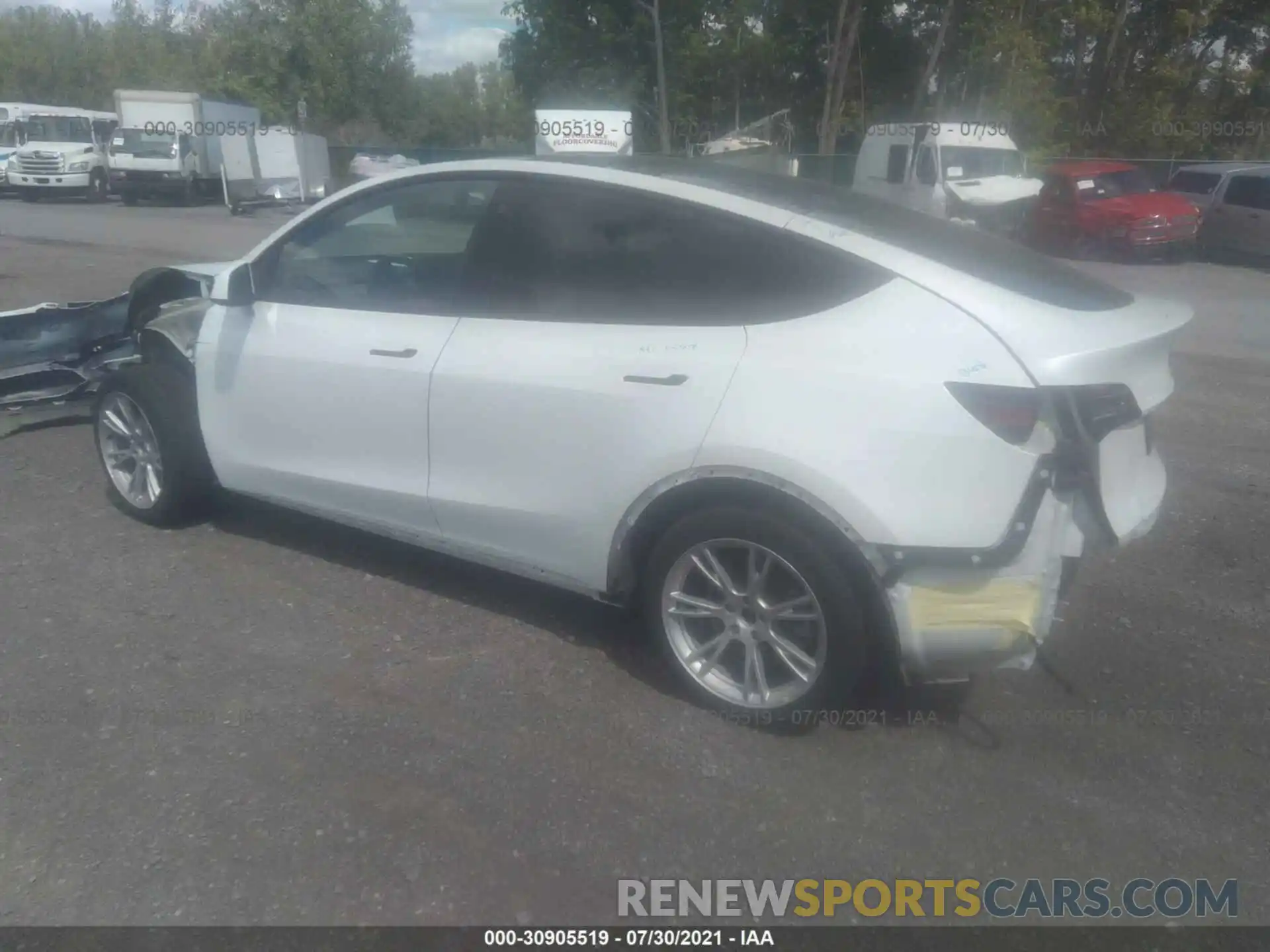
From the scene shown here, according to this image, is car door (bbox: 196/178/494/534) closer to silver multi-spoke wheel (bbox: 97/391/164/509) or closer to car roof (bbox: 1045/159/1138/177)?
silver multi-spoke wheel (bbox: 97/391/164/509)

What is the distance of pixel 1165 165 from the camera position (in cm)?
2631

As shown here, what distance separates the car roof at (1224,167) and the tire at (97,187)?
94.7ft

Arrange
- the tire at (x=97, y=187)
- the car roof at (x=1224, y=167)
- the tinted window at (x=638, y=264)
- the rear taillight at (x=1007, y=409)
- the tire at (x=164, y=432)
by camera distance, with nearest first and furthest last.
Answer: the rear taillight at (x=1007, y=409), the tinted window at (x=638, y=264), the tire at (x=164, y=432), the car roof at (x=1224, y=167), the tire at (x=97, y=187)

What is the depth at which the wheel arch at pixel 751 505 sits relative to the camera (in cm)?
331

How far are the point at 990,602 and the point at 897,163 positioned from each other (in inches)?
763

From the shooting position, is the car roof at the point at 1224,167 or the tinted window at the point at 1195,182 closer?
the car roof at the point at 1224,167

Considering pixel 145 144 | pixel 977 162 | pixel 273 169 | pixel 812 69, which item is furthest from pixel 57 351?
pixel 812 69

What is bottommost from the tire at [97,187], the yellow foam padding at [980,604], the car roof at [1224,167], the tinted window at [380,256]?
the tire at [97,187]

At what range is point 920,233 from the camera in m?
3.82

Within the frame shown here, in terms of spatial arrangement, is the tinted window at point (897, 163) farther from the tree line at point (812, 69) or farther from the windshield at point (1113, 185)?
the tree line at point (812, 69)

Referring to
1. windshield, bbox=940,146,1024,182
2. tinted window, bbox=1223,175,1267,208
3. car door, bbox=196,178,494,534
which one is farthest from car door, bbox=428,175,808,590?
tinted window, bbox=1223,175,1267,208

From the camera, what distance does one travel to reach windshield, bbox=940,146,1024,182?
20906 mm

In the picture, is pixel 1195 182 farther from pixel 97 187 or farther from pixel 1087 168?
pixel 97 187

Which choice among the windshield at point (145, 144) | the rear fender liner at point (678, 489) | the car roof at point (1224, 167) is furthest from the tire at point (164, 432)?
the windshield at point (145, 144)
